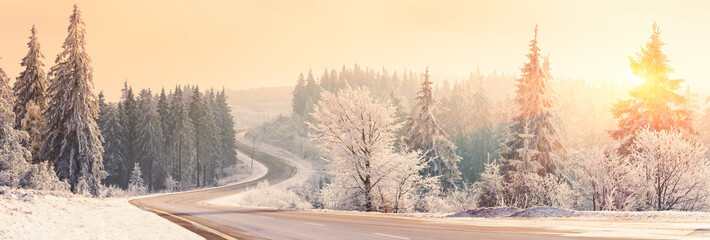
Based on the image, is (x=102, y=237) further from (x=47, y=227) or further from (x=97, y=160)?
(x=97, y=160)

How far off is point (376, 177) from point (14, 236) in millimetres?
19520

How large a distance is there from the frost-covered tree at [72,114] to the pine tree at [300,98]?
110m

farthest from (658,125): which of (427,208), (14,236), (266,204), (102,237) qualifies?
(14,236)

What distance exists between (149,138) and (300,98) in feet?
284

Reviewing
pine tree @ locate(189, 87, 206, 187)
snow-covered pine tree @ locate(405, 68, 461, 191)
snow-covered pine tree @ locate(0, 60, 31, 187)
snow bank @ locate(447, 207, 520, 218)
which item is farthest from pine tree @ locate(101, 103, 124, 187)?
snow bank @ locate(447, 207, 520, 218)

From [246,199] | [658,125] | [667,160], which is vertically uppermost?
[658,125]

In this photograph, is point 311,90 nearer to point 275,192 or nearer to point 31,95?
point 275,192

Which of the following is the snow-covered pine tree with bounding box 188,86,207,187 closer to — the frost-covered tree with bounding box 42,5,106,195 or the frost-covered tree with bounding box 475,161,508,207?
the frost-covered tree with bounding box 42,5,106,195

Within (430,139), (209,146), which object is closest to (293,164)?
(209,146)

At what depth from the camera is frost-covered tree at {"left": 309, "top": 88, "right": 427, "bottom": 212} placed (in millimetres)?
26953

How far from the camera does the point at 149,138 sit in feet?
210

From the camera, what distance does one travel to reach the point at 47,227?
11672 mm

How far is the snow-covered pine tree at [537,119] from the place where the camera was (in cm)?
3272

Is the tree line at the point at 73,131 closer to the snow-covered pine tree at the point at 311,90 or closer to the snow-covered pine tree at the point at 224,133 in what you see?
the snow-covered pine tree at the point at 224,133
